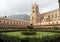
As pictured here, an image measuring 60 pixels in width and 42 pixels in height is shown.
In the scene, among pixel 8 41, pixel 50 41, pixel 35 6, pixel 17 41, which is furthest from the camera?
pixel 35 6

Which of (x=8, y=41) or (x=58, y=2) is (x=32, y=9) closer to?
(x=58, y=2)

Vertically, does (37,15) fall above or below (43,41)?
above

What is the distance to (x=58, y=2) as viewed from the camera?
5012 centimetres

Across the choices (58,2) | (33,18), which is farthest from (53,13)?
(33,18)

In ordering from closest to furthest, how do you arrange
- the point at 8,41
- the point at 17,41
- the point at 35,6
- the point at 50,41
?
the point at 17,41
the point at 8,41
the point at 50,41
the point at 35,6

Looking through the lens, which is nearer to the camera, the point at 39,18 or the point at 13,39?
the point at 13,39

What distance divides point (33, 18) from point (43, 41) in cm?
4005

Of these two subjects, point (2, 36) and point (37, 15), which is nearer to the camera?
point (2, 36)

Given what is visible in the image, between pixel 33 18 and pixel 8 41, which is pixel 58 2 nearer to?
pixel 33 18

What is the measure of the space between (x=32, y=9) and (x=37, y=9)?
5.89 feet

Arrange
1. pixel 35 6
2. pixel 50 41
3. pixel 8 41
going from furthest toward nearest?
pixel 35 6, pixel 50 41, pixel 8 41

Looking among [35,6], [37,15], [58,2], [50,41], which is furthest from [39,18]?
[50,41]

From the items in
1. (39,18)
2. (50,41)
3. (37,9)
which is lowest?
(50,41)

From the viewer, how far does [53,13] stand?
50406mm
